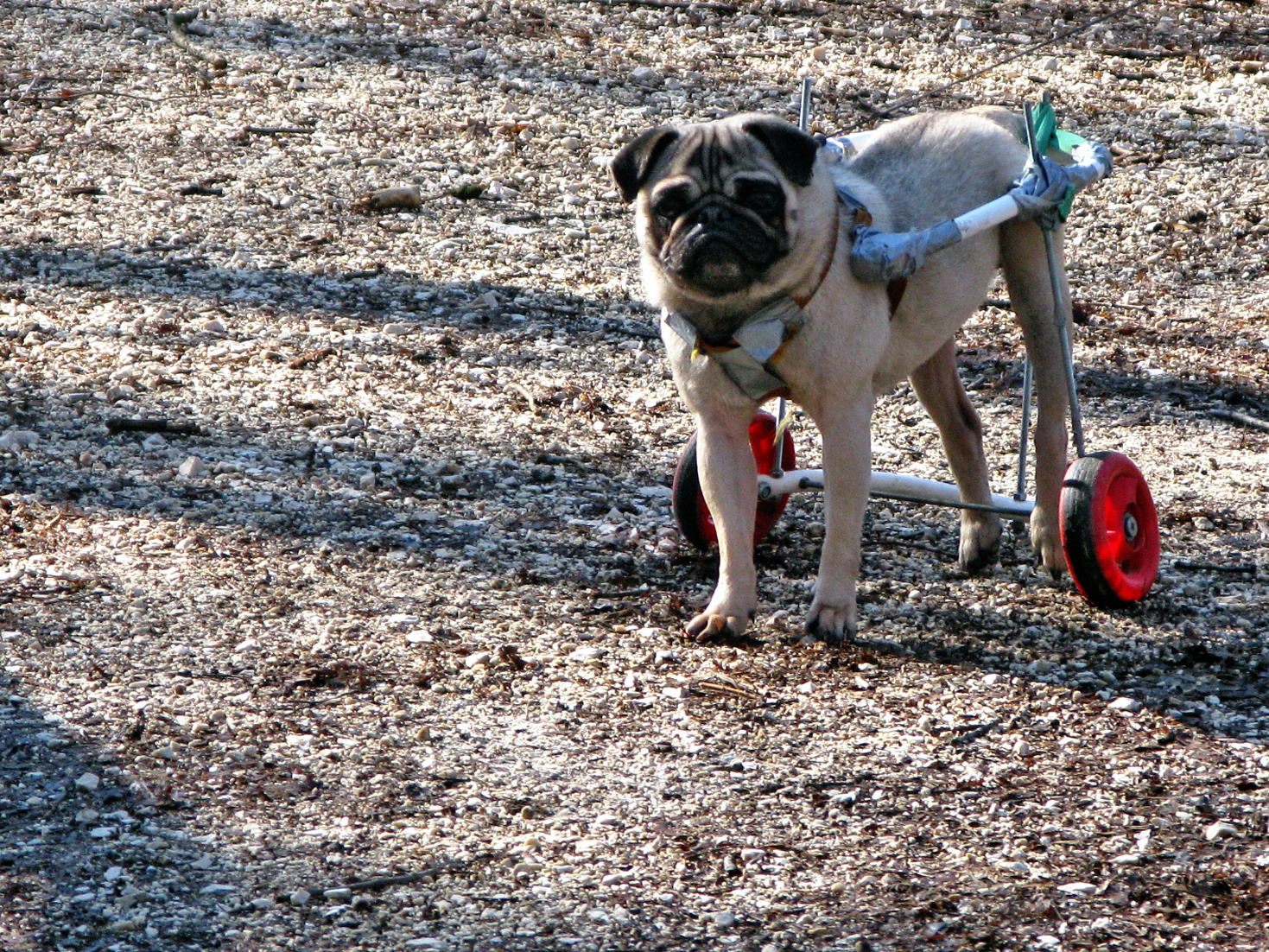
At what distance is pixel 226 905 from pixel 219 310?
17.3 feet

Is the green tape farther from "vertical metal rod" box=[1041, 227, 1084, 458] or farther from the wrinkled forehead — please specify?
the wrinkled forehead

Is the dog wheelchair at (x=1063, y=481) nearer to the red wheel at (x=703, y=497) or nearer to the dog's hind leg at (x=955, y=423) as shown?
the red wheel at (x=703, y=497)

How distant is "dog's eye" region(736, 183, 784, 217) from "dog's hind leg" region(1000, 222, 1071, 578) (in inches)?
54.0

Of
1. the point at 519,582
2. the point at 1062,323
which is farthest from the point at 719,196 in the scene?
the point at 519,582

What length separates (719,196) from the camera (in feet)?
15.4

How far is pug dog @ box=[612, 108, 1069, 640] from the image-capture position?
4.70 meters

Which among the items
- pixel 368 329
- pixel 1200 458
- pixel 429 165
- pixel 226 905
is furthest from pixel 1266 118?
pixel 226 905

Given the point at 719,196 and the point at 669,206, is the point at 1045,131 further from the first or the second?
the point at 669,206

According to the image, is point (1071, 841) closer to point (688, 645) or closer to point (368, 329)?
point (688, 645)

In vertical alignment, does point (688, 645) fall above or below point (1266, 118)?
below

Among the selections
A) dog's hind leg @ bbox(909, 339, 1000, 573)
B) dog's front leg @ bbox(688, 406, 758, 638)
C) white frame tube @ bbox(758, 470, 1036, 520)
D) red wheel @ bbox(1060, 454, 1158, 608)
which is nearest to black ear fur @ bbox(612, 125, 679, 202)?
dog's front leg @ bbox(688, 406, 758, 638)

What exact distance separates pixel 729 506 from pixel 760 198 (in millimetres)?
1071

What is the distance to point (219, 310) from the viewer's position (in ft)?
27.5

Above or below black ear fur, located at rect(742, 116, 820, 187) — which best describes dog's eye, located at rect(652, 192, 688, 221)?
below
